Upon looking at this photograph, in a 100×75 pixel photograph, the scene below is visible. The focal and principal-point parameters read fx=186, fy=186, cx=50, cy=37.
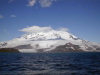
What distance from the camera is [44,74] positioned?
4806 cm

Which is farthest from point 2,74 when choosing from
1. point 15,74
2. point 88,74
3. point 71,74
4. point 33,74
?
point 88,74

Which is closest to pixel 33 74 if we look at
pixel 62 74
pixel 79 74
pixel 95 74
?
pixel 62 74

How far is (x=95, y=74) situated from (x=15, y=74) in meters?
20.6

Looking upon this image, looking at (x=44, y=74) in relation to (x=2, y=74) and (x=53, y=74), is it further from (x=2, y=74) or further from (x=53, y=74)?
(x=2, y=74)

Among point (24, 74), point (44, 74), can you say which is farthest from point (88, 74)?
point (24, 74)

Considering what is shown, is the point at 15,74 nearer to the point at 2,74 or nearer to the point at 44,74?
the point at 2,74

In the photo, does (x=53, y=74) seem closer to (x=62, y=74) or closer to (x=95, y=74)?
(x=62, y=74)

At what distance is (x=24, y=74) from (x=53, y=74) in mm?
7459

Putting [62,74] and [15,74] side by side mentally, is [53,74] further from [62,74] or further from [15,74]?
[15,74]

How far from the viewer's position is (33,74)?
48.0 meters

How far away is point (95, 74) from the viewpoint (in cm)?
4784

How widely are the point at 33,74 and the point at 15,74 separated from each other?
15.1ft

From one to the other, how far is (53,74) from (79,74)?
6755 millimetres

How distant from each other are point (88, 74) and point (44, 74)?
11.4 meters
